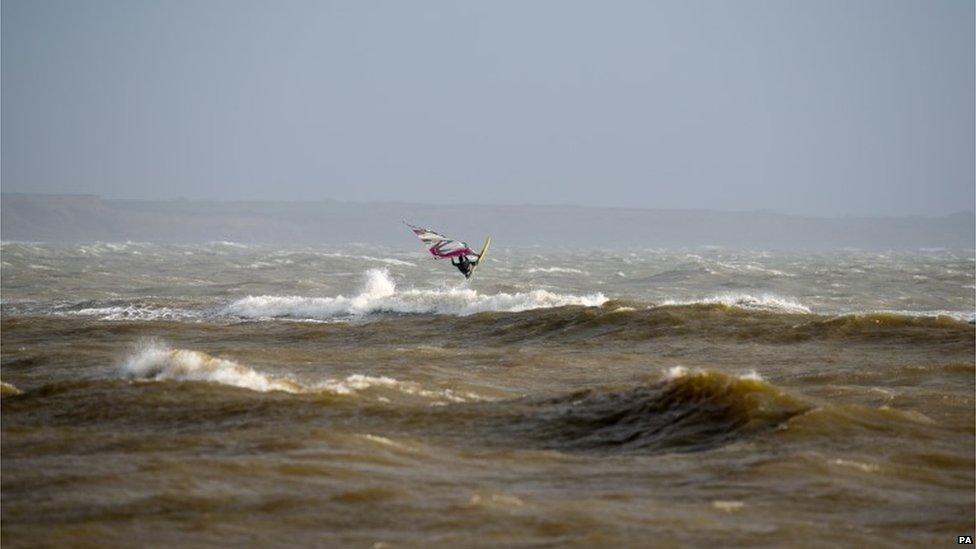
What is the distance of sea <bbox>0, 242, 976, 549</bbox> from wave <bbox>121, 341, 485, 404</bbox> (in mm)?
51

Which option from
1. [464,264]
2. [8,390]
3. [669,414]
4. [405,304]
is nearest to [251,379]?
[8,390]

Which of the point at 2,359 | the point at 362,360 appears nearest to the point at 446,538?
the point at 362,360

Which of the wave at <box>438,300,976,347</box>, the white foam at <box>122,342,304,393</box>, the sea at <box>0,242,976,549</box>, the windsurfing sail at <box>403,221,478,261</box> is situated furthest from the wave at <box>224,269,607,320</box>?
the white foam at <box>122,342,304,393</box>

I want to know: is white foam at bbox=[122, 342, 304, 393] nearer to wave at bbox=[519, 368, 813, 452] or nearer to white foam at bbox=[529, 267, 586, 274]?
wave at bbox=[519, 368, 813, 452]

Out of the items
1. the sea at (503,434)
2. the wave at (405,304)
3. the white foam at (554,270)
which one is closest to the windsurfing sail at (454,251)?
the sea at (503,434)

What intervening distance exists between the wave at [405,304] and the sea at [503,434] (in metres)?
5.46

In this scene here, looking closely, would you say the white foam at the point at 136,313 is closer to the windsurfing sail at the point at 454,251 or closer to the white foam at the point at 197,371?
the windsurfing sail at the point at 454,251

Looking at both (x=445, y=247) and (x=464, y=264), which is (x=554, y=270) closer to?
(x=445, y=247)

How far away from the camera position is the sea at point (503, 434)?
9.05m

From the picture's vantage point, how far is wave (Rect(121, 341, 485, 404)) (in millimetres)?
15328

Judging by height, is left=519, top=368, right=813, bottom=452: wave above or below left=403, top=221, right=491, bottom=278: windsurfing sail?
below

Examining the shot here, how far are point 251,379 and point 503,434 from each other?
14.5ft

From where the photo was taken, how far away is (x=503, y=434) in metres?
12.7

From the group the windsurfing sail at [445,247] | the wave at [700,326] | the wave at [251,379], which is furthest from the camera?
the windsurfing sail at [445,247]
